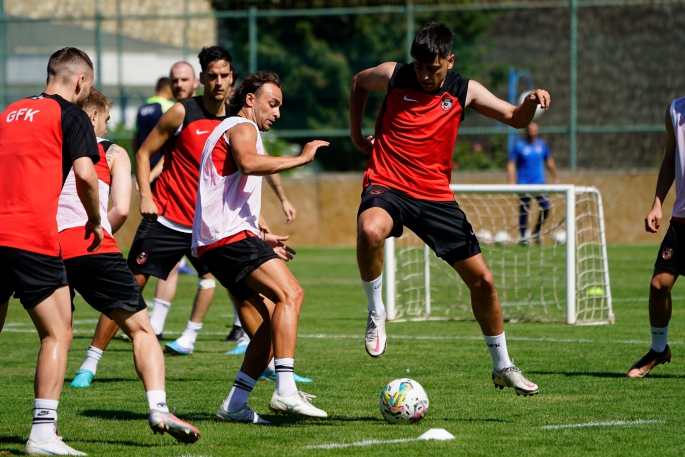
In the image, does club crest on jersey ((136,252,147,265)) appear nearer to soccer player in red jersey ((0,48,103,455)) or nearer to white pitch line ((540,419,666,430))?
soccer player in red jersey ((0,48,103,455))

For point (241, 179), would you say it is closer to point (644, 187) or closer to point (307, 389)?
point (307, 389)

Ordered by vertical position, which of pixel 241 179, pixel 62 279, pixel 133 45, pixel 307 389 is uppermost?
pixel 133 45

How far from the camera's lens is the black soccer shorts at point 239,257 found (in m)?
5.99

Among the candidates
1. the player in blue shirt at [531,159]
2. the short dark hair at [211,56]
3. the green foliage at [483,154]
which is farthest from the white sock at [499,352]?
the green foliage at [483,154]

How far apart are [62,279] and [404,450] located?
1909mm

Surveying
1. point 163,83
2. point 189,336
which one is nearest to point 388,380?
point 189,336

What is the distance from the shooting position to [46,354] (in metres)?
5.21

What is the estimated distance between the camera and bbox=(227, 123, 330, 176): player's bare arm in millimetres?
5750

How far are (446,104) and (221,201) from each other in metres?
1.66

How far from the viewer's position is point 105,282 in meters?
5.62

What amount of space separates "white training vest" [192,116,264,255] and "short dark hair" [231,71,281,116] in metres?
0.20

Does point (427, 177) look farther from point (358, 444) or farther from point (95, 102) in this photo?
point (95, 102)

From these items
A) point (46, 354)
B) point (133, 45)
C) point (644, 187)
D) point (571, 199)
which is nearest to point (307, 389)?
point (46, 354)

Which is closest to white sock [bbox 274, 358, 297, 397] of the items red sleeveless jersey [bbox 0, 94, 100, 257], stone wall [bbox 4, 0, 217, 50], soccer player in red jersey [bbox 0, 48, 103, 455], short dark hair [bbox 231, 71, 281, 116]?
soccer player in red jersey [bbox 0, 48, 103, 455]
